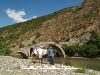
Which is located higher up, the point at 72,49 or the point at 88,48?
the point at 72,49

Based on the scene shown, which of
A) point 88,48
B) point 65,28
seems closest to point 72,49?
point 88,48

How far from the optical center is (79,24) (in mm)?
108312

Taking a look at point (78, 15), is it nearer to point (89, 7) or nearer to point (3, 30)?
point (89, 7)

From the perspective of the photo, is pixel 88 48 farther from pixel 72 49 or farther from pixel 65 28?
pixel 65 28

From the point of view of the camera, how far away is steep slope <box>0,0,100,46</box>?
101125mm

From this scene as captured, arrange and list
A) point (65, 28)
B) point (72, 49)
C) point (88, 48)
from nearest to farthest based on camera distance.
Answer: point (88, 48) → point (72, 49) → point (65, 28)

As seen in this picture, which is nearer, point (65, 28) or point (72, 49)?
point (72, 49)

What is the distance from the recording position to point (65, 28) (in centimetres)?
11438

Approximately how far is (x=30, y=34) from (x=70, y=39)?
32.9 meters

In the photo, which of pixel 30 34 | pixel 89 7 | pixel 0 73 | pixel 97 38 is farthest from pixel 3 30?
pixel 0 73

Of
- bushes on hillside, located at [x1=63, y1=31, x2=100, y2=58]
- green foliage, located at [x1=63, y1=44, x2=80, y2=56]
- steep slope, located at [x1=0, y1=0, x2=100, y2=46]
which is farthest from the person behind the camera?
steep slope, located at [x1=0, y1=0, x2=100, y2=46]

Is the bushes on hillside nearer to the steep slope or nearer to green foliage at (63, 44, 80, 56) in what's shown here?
green foliage at (63, 44, 80, 56)

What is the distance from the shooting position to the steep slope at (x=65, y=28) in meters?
101

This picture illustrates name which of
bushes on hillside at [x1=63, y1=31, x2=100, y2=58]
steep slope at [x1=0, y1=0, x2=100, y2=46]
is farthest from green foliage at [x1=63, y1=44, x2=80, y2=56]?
steep slope at [x1=0, y1=0, x2=100, y2=46]
